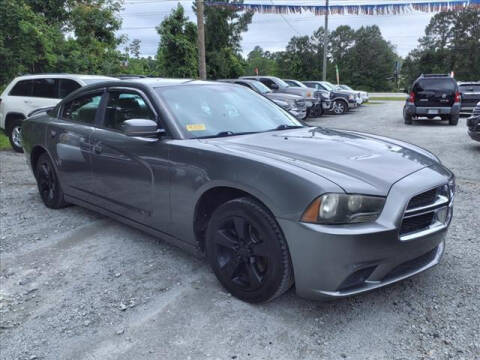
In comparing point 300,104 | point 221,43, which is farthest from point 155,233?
point 221,43

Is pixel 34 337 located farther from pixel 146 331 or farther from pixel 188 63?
pixel 188 63

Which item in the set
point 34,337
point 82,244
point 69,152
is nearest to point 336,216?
point 34,337

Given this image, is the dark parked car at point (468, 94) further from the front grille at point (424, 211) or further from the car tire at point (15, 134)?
the front grille at point (424, 211)

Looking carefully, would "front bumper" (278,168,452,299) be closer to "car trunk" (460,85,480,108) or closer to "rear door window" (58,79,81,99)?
"rear door window" (58,79,81,99)

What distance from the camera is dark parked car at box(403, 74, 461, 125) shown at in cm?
1361

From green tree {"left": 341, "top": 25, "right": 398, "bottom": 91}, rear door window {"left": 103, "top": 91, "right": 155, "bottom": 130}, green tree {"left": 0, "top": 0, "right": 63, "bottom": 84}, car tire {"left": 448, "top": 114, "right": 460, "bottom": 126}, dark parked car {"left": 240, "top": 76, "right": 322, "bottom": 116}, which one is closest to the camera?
rear door window {"left": 103, "top": 91, "right": 155, "bottom": 130}

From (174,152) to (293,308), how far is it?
1456 mm

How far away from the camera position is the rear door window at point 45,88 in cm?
859

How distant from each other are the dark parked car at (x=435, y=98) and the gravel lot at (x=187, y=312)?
10.8 meters

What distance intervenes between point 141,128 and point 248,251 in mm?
1278

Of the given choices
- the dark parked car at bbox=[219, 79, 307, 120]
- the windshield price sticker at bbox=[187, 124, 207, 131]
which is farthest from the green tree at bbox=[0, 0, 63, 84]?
the windshield price sticker at bbox=[187, 124, 207, 131]

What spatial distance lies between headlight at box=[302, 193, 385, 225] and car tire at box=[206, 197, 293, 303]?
0.28 metres

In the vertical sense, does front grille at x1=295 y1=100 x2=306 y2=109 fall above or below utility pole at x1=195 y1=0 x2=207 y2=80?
below

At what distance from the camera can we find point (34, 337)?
2.61m
